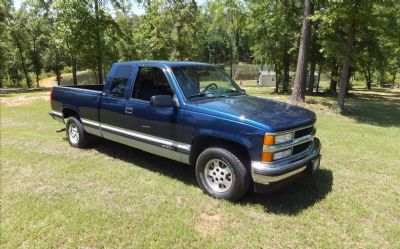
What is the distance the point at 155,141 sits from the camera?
5398 mm

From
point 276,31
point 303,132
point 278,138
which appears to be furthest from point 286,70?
point 278,138

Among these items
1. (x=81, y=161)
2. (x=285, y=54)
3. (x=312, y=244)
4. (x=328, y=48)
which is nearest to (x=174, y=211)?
(x=312, y=244)

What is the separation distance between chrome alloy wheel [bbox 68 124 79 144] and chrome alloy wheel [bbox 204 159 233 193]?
3767 millimetres

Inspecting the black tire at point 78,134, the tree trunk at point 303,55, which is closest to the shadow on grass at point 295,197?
the black tire at point 78,134

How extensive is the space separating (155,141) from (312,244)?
280cm

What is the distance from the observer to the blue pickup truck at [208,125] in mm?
4230

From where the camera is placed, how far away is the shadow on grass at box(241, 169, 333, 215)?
4480mm

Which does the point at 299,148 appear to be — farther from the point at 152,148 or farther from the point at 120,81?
the point at 120,81

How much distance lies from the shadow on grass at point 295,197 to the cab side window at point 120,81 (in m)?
2.86

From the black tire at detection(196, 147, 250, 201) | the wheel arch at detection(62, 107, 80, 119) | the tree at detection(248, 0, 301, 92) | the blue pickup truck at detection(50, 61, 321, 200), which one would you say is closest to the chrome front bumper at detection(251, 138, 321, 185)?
the blue pickup truck at detection(50, 61, 321, 200)

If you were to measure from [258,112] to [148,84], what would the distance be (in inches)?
84.1

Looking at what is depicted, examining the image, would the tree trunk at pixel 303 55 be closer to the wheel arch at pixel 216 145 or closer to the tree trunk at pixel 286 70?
the wheel arch at pixel 216 145

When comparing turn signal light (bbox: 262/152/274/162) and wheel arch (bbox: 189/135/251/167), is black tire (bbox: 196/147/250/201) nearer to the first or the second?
A: wheel arch (bbox: 189/135/251/167)

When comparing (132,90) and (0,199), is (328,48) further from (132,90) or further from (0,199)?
(0,199)
